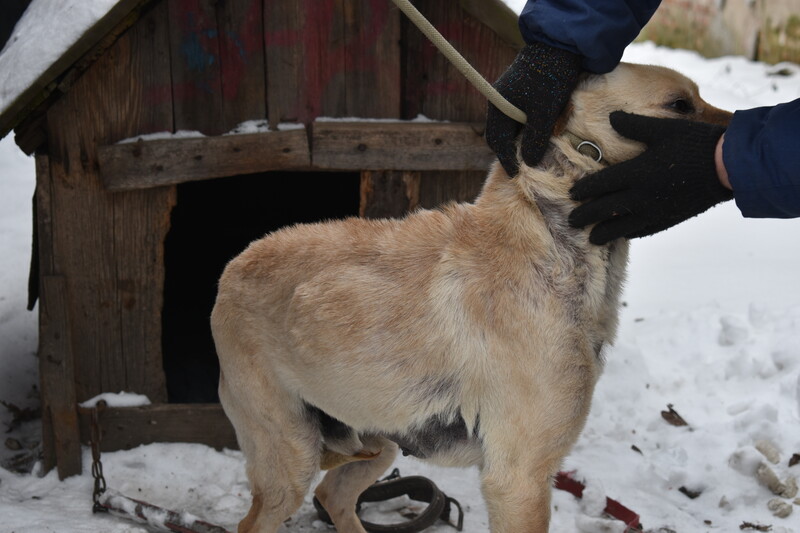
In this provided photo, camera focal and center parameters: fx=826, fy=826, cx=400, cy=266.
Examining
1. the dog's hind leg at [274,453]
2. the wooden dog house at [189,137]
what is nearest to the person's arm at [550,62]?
the dog's hind leg at [274,453]

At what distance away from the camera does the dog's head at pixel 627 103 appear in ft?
9.25

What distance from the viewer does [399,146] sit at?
4.59 metres

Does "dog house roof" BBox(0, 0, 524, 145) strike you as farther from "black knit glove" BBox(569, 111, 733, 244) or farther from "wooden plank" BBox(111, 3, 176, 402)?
"black knit glove" BBox(569, 111, 733, 244)

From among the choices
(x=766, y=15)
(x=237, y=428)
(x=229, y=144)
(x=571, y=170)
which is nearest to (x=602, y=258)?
(x=571, y=170)

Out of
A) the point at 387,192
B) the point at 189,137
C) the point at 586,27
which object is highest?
the point at 586,27

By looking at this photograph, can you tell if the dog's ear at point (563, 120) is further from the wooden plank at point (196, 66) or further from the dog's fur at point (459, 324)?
the wooden plank at point (196, 66)

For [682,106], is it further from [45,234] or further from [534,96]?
[45,234]

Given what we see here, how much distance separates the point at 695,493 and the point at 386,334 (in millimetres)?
2345

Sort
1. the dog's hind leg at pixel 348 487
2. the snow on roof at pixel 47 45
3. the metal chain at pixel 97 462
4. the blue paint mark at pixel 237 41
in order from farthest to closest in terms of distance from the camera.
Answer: the blue paint mark at pixel 237 41 < the metal chain at pixel 97 462 < the snow on roof at pixel 47 45 < the dog's hind leg at pixel 348 487

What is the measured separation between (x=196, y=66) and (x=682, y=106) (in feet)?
8.88

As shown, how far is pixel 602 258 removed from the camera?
2943mm

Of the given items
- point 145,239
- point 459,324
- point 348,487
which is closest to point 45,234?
point 145,239

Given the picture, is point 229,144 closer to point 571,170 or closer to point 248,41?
point 248,41

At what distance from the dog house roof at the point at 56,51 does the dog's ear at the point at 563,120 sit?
2.34 meters
